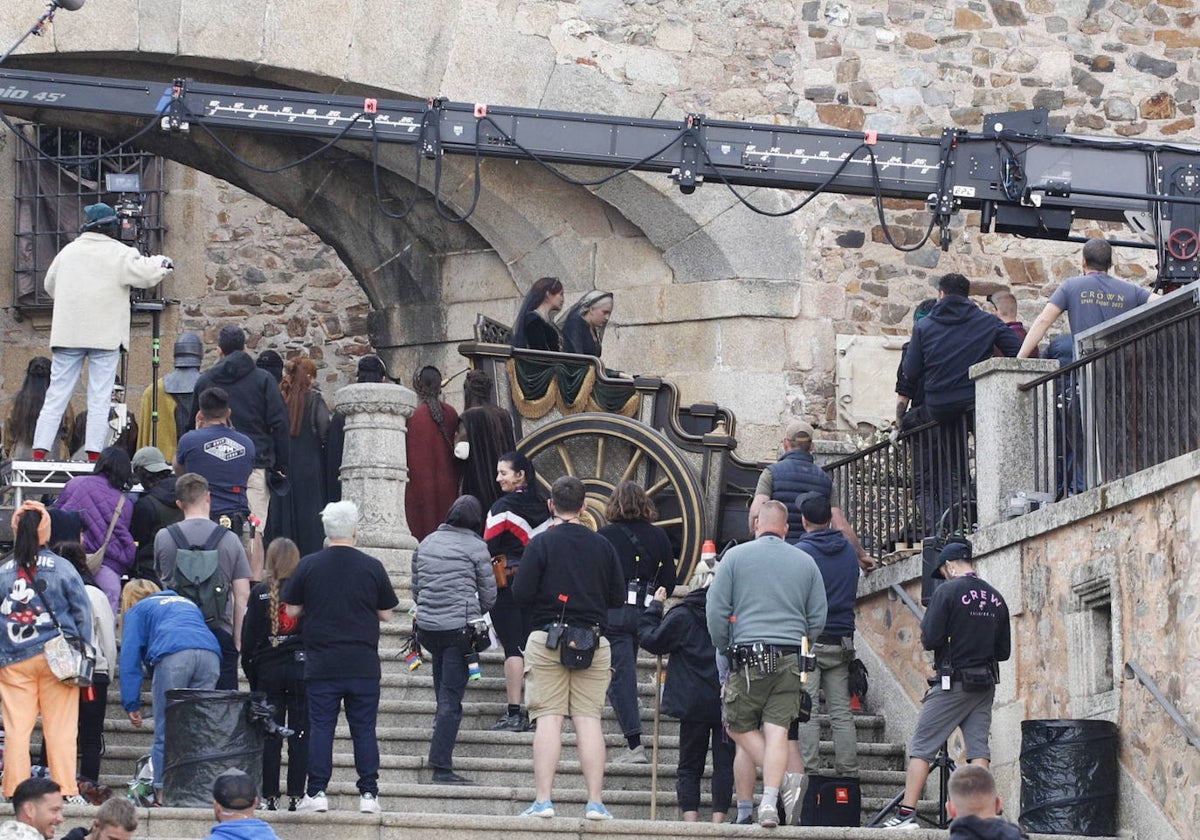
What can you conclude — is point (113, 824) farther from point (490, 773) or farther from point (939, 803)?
point (939, 803)

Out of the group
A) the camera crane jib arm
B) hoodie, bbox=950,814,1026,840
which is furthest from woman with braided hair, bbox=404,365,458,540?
hoodie, bbox=950,814,1026,840

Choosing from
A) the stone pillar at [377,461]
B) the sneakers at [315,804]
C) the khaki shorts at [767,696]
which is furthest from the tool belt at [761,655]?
the stone pillar at [377,461]

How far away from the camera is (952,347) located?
14.0 meters

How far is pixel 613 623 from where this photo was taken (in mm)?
12289

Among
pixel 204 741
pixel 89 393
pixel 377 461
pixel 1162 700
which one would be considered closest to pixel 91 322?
pixel 89 393

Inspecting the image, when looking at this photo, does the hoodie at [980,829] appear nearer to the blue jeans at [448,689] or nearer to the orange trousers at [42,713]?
the blue jeans at [448,689]

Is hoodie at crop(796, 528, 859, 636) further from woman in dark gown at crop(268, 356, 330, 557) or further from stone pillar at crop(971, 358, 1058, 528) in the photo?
woman in dark gown at crop(268, 356, 330, 557)

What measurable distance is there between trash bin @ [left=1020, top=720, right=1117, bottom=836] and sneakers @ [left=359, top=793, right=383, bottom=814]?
2.90 meters

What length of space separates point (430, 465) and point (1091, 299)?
364 cm

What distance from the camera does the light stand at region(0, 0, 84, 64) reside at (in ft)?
49.6

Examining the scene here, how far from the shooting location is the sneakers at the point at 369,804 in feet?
35.1

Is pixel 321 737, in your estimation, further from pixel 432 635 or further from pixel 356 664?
pixel 432 635

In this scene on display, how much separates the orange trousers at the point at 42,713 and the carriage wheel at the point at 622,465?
4.48 metres

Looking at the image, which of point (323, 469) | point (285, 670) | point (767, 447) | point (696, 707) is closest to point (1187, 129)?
point (767, 447)
